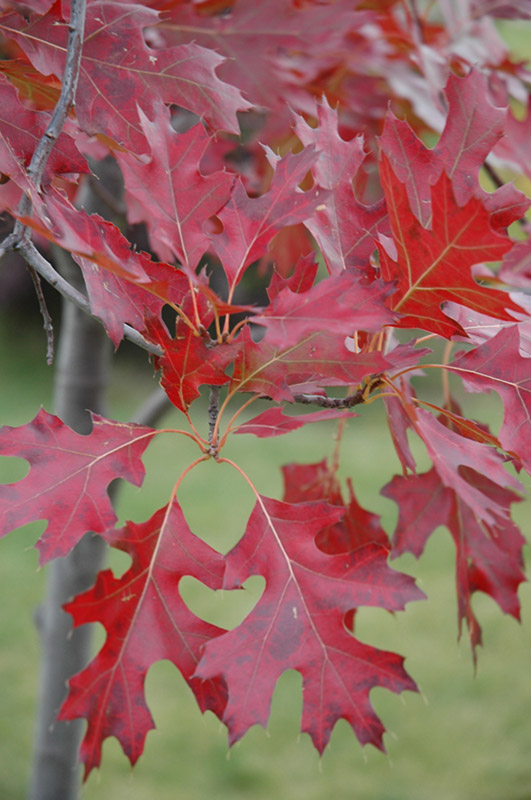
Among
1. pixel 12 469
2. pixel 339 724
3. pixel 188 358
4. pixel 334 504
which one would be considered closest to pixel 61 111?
pixel 188 358

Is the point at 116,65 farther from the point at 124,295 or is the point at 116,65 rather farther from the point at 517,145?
the point at 517,145

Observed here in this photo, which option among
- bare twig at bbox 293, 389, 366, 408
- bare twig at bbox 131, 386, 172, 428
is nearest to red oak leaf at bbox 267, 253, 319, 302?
bare twig at bbox 293, 389, 366, 408

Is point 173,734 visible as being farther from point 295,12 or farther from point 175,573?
point 295,12

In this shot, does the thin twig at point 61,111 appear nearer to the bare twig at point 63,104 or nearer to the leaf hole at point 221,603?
the bare twig at point 63,104

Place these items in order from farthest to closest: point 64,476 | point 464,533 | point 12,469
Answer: point 12,469 → point 464,533 → point 64,476

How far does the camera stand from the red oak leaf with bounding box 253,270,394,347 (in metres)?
0.56

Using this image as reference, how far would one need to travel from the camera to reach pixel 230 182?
2.15 ft

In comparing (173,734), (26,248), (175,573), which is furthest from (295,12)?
(173,734)

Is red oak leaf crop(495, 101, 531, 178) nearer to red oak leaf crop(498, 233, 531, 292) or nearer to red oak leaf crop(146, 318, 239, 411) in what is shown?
red oak leaf crop(498, 233, 531, 292)

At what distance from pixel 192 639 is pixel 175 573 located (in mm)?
59

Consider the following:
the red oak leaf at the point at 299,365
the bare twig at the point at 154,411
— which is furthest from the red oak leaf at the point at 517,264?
the bare twig at the point at 154,411

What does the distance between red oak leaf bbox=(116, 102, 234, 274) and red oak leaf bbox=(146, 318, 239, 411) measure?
6cm

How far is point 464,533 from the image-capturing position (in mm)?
967

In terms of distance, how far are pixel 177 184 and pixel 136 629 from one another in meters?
0.39
